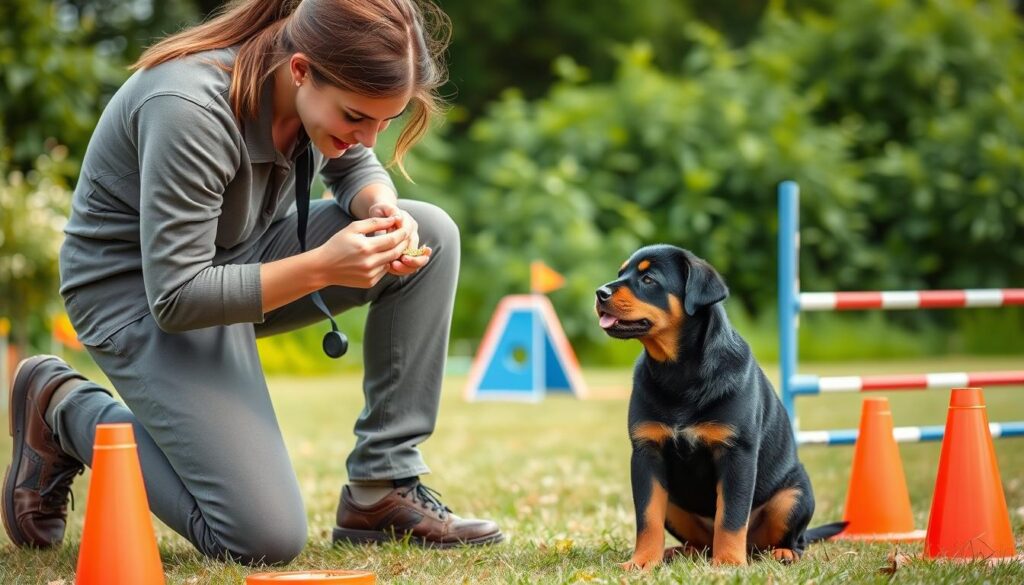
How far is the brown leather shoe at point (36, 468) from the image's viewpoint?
110 inches

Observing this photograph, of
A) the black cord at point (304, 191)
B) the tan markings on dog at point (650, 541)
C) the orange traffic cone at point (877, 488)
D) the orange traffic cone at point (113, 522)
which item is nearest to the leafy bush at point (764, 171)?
the orange traffic cone at point (877, 488)

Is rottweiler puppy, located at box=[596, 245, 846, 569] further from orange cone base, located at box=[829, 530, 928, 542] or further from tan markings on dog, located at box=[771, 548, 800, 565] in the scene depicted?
orange cone base, located at box=[829, 530, 928, 542]

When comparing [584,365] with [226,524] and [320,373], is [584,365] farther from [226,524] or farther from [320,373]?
[226,524]

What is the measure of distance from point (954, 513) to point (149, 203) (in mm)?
1816

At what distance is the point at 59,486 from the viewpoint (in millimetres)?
2850

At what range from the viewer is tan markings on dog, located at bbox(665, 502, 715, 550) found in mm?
2637

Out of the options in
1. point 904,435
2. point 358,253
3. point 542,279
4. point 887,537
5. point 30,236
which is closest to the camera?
point 358,253

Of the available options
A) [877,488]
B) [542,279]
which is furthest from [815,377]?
[542,279]

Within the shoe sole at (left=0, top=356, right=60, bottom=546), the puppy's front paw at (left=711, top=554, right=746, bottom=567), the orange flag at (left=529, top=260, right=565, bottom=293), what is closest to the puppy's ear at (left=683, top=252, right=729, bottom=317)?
the puppy's front paw at (left=711, top=554, right=746, bottom=567)

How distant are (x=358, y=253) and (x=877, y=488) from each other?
5.22 ft

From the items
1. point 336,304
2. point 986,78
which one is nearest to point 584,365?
point 986,78

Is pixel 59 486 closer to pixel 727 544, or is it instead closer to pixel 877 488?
pixel 727 544

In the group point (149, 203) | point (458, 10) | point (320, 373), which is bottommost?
point (320, 373)

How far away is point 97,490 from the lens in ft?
6.72
